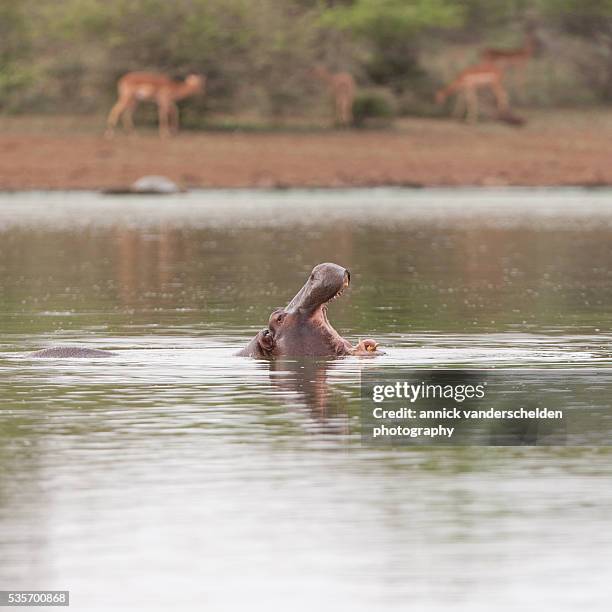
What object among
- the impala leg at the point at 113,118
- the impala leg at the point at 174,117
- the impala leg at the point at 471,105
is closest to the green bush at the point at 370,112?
the impala leg at the point at 471,105

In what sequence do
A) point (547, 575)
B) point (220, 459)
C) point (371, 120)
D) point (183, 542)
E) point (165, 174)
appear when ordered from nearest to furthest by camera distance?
point (547, 575), point (183, 542), point (220, 459), point (165, 174), point (371, 120)

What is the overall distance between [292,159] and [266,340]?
3973 centimetres

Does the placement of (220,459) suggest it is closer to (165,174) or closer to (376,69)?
(165,174)

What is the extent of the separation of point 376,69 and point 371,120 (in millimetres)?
6516

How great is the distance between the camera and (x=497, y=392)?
1609cm

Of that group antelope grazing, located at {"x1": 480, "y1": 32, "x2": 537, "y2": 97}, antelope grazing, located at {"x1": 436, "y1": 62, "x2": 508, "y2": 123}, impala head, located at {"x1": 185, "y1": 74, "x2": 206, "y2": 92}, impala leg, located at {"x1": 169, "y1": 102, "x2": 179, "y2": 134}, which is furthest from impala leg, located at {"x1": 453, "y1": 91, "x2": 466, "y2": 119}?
impala leg, located at {"x1": 169, "y1": 102, "x2": 179, "y2": 134}

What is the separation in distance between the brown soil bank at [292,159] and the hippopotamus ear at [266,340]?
127 feet

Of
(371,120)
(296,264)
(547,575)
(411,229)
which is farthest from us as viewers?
(371,120)

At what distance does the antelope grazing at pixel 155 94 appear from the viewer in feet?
198

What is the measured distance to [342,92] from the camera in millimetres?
62219

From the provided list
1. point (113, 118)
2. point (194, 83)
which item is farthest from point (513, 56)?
point (113, 118)

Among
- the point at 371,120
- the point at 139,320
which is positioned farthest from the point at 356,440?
the point at 371,120

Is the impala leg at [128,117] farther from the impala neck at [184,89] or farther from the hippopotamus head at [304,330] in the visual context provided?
the hippopotamus head at [304,330]

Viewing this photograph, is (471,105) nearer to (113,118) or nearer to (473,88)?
(473,88)
